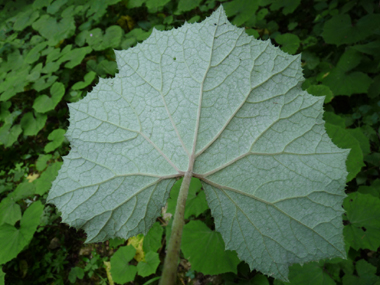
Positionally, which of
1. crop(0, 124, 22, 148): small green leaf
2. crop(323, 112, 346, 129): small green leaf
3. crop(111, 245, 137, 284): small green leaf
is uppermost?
crop(323, 112, 346, 129): small green leaf

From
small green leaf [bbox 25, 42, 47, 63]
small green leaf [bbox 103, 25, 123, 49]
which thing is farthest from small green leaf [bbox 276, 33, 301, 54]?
small green leaf [bbox 25, 42, 47, 63]

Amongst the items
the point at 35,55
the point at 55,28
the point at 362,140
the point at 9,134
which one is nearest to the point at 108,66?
the point at 35,55

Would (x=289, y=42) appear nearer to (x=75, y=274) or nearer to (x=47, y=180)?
(x=47, y=180)

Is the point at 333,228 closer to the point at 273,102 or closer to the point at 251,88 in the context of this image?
the point at 273,102

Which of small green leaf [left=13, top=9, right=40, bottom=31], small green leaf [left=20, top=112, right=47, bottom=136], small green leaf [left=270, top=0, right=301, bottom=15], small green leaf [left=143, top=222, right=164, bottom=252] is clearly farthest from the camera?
small green leaf [left=13, top=9, right=40, bottom=31]

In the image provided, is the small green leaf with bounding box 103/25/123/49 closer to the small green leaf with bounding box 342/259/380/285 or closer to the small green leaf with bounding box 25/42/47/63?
the small green leaf with bounding box 25/42/47/63

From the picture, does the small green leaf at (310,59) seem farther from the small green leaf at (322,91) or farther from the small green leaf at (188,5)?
the small green leaf at (188,5)

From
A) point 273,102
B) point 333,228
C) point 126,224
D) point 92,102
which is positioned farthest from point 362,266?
point 92,102
